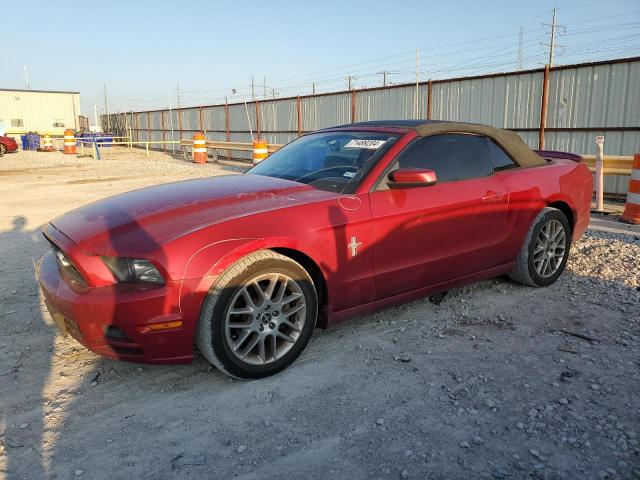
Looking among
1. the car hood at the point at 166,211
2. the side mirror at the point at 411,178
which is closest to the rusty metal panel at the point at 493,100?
the side mirror at the point at 411,178

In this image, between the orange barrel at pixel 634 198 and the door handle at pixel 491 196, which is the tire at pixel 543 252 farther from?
the orange barrel at pixel 634 198

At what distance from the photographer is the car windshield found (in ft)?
11.7

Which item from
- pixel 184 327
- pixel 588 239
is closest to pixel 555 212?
pixel 588 239

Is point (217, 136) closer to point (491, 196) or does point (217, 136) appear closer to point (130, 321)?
point (491, 196)

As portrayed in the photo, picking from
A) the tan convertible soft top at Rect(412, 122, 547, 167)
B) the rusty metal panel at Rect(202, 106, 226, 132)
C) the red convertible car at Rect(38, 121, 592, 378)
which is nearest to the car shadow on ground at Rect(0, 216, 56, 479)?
the red convertible car at Rect(38, 121, 592, 378)

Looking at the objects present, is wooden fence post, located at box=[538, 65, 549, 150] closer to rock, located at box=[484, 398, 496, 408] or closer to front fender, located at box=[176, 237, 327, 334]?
rock, located at box=[484, 398, 496, 408]

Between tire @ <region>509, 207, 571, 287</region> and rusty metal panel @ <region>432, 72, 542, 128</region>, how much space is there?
25.8ft

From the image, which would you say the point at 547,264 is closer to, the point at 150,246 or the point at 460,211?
the point at 460,211

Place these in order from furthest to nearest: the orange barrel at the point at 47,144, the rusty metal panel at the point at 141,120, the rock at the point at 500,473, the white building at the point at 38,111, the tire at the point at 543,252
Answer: the white building at the point at 38,111 → the rusty metal panel at the point at 141,120 → the orange barrel at the point at 47,144 → the tire at the point at 543,252 → the rock at the point at 500,473

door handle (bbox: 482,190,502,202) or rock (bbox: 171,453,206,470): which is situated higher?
door handle (bbox: 482,190,502,202)

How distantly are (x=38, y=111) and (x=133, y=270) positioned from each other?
1698 inches

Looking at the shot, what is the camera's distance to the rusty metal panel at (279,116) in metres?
19.9

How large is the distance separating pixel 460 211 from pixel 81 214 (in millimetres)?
2643

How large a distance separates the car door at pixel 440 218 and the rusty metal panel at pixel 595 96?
24.4 ft
